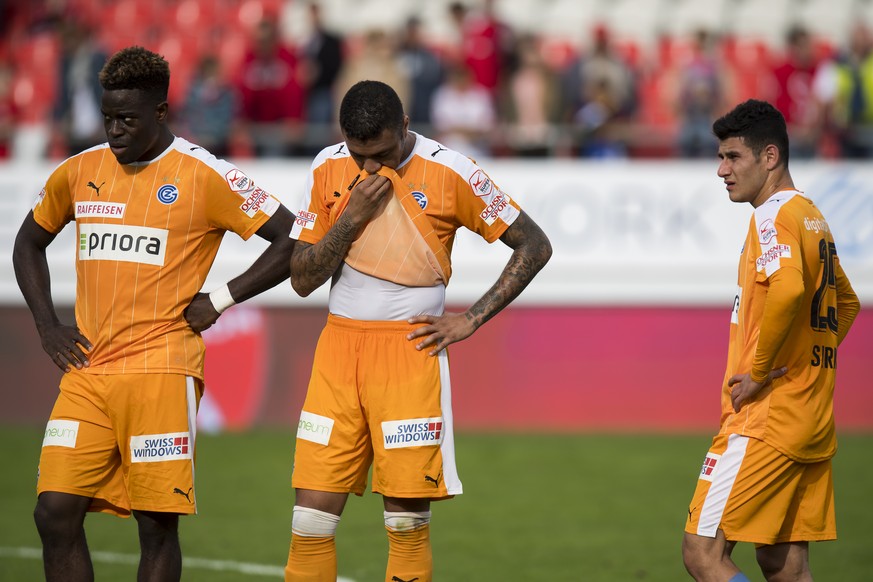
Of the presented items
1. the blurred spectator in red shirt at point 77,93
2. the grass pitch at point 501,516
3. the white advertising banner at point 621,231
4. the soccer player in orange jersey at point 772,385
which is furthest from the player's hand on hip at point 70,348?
the blurred spectator in red shirt at point 77,93

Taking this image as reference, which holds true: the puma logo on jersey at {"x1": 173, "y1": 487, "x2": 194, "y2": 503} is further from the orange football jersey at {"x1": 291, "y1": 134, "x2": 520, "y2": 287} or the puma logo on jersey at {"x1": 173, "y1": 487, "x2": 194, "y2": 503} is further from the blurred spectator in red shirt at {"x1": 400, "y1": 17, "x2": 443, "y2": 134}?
the blurred spectator in red shirt at {"x1": 400, "y1": 17, "x2": 443, "y2": 134}

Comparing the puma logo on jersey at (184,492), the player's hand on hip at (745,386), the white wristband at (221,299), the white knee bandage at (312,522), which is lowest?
the white knee bandage at (312,522)

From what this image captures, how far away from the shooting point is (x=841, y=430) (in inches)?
503

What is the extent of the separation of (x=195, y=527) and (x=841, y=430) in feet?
23.3

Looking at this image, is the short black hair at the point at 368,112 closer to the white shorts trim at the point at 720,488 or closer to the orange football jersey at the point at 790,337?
the orange football jersey at the point at 790,337

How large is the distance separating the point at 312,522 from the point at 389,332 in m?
0.93

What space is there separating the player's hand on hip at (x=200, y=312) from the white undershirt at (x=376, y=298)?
1.90 ft

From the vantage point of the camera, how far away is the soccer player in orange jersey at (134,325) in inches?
216

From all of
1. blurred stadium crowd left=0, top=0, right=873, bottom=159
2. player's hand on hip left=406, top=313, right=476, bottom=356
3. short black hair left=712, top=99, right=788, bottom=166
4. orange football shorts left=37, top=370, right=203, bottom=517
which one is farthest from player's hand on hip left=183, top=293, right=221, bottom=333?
blurred stadium crowd left=0, top=0, right=873, bottom=159

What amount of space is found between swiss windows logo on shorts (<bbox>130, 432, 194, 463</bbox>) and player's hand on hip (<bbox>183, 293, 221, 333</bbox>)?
1.73 feet

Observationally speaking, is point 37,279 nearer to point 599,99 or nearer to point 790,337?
point 790,337

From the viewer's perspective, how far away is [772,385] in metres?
Result: 5.37

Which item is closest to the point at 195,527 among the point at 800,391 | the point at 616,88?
the point at 800,391

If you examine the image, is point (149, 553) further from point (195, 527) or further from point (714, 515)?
point (195, 527)
